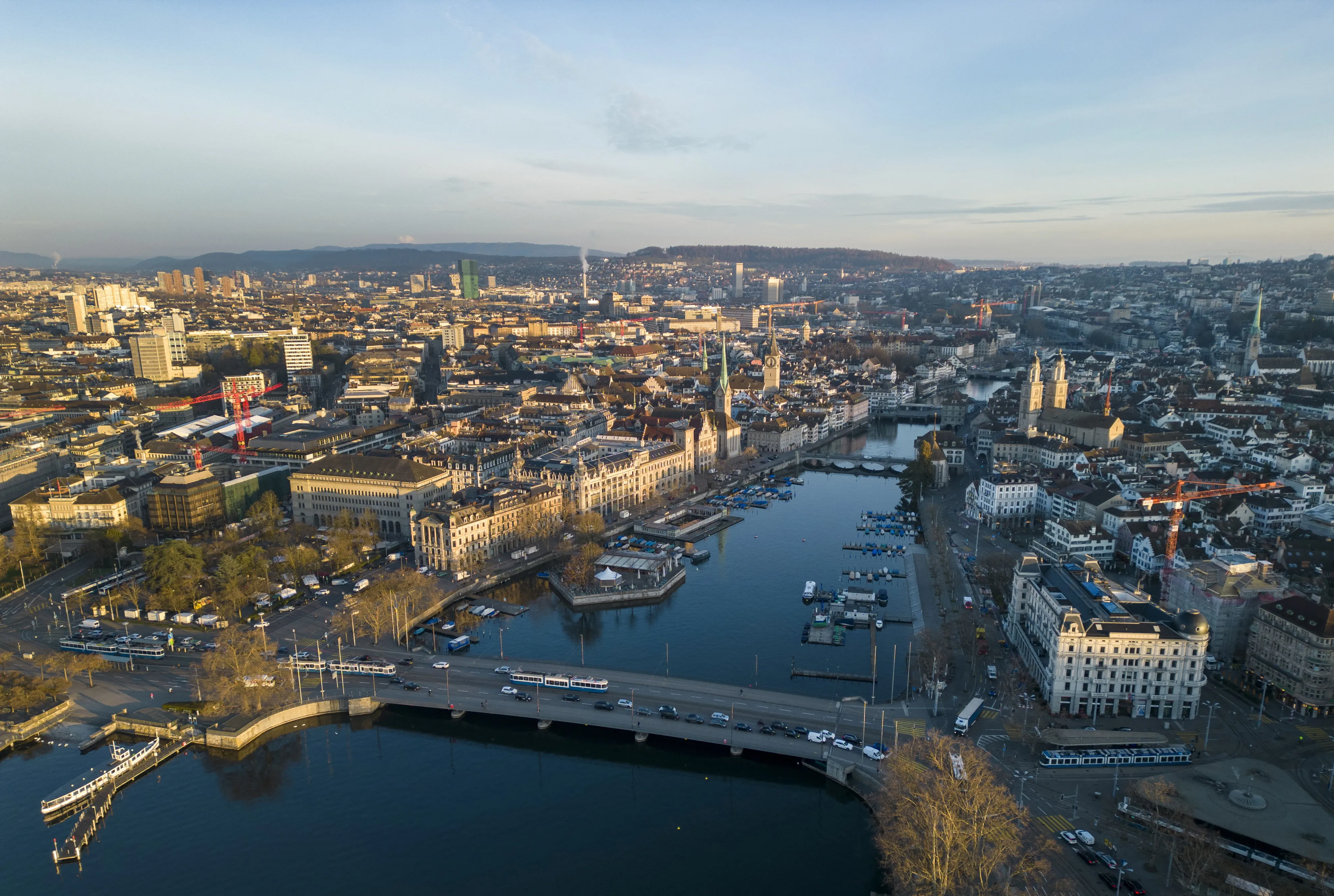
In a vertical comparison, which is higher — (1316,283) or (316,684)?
(1316,283)

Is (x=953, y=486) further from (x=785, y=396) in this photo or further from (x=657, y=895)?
(x=657, y=895)

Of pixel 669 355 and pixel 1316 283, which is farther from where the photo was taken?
pixel 1316 283

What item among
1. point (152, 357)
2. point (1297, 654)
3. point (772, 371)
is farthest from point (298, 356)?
point (1297, 654)

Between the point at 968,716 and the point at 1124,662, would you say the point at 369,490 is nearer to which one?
the point at 968,716

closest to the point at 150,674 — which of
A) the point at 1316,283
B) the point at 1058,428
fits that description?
the point at 1058,428

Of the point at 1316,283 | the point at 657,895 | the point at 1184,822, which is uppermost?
the point at 1316,283

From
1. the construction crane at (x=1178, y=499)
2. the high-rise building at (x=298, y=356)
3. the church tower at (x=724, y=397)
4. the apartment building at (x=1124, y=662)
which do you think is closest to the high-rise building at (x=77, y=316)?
the high-rise building at (x=298, y=356)

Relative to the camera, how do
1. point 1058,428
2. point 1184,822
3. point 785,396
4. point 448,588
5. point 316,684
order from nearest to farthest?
point 1184,822 < point 316,684 < point 448,588 < point 1058,428 < point 785,396
